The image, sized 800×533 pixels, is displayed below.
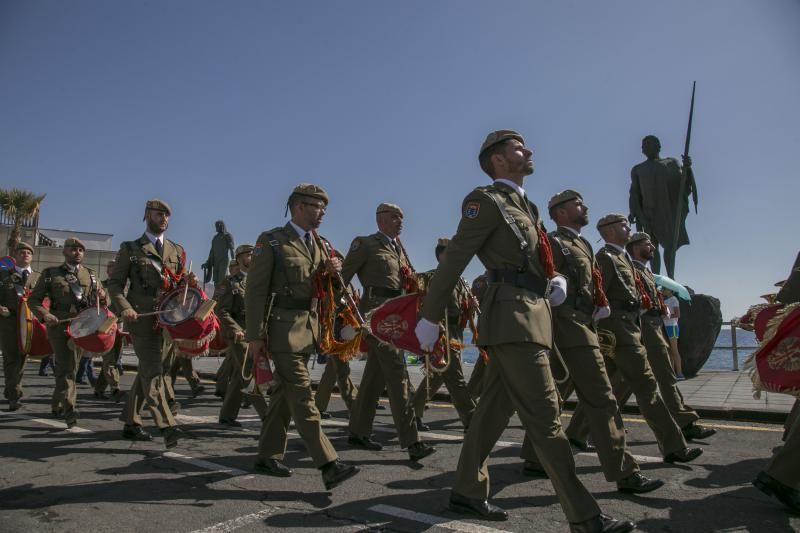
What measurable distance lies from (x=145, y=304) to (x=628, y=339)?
4.68 meters

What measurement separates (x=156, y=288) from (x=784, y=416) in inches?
294

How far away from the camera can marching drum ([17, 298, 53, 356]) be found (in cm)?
874

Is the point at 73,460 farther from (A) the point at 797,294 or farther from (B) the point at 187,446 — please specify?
(A) the point at 797,294

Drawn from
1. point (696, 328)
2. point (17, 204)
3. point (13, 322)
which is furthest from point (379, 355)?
point (17, 204)

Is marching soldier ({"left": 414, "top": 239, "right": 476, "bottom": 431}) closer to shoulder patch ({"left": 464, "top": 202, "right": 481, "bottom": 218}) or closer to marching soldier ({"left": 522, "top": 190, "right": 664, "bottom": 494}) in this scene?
marching soldier ({"left": 522, "top": 190, "right": 664, "bottom": 494})

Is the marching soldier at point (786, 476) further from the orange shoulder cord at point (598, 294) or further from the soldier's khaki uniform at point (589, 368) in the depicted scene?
the orange shoulder cord at point (598, 294)

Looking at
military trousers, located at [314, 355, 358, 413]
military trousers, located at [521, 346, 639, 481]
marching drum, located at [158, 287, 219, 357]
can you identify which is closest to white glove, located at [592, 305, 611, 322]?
military trousers, located at [521, 346, 639, 481]

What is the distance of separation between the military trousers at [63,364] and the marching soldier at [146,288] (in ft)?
4.11

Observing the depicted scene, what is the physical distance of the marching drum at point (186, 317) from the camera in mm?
6355

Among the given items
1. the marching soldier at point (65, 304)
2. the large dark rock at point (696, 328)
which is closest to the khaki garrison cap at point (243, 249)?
the marching soldier at point (65, 304)

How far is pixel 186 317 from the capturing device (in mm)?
6422

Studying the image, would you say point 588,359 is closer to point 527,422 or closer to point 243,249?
point 527,422

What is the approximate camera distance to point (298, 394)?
15.8 feet

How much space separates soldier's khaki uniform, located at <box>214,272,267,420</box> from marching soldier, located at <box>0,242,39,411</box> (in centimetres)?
268
